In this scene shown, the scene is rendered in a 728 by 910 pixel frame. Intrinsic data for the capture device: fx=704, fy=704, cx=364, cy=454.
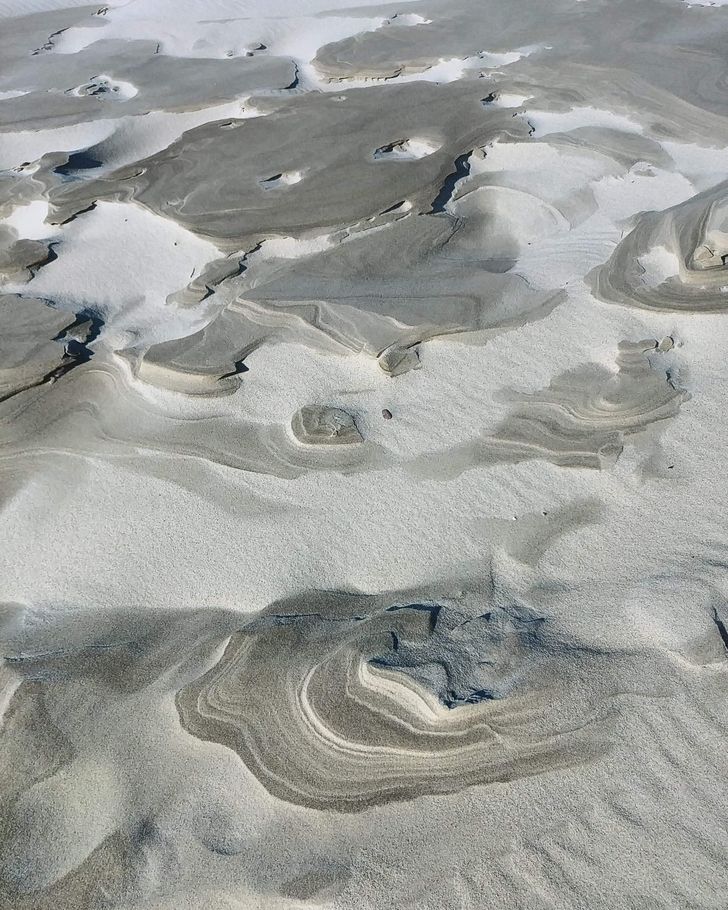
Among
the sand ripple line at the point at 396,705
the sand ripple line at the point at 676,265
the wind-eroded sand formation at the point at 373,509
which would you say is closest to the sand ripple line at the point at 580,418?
the wind-eroded sand formation at the point at 373,509

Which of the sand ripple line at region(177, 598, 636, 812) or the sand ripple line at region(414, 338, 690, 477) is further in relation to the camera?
the sand ripple line at region(414, 338, 690, 477)

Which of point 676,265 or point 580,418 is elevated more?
point 676,265

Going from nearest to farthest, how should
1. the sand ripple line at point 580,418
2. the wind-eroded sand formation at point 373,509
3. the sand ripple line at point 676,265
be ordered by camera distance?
the wind-eroded sand formation at point 373,509
the sand ripple line at point 580,418
the sand ripple line at point 676,265

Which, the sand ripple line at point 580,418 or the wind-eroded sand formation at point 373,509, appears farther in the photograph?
the sand ripple line at point 580,418

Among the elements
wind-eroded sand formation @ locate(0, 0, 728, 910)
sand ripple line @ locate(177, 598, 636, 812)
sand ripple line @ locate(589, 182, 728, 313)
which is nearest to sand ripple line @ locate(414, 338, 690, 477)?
wind-eroded sand formation @ locate(0, 0, 728, 910)

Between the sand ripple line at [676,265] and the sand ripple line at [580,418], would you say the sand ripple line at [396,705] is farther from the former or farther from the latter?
the sand ripple line at [676,265]

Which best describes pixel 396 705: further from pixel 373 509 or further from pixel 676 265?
pixel 676 265

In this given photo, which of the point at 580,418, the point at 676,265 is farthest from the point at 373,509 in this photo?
the point at 676,265

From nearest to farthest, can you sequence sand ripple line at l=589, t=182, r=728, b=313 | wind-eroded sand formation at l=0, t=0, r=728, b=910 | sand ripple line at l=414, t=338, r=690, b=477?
wind-eroded sand formation at l=0, t=0, r=728, b=910 < sand ripple line at l=414, t=338, r=690, b=477 < sand ripple line at l=589, t=182, r=728, b=313

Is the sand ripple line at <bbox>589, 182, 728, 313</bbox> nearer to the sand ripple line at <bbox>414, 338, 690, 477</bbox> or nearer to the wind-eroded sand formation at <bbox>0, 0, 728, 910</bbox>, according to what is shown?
the wind-eroded sand formation at <bbox>0, 0, 728, 910</bbox>
